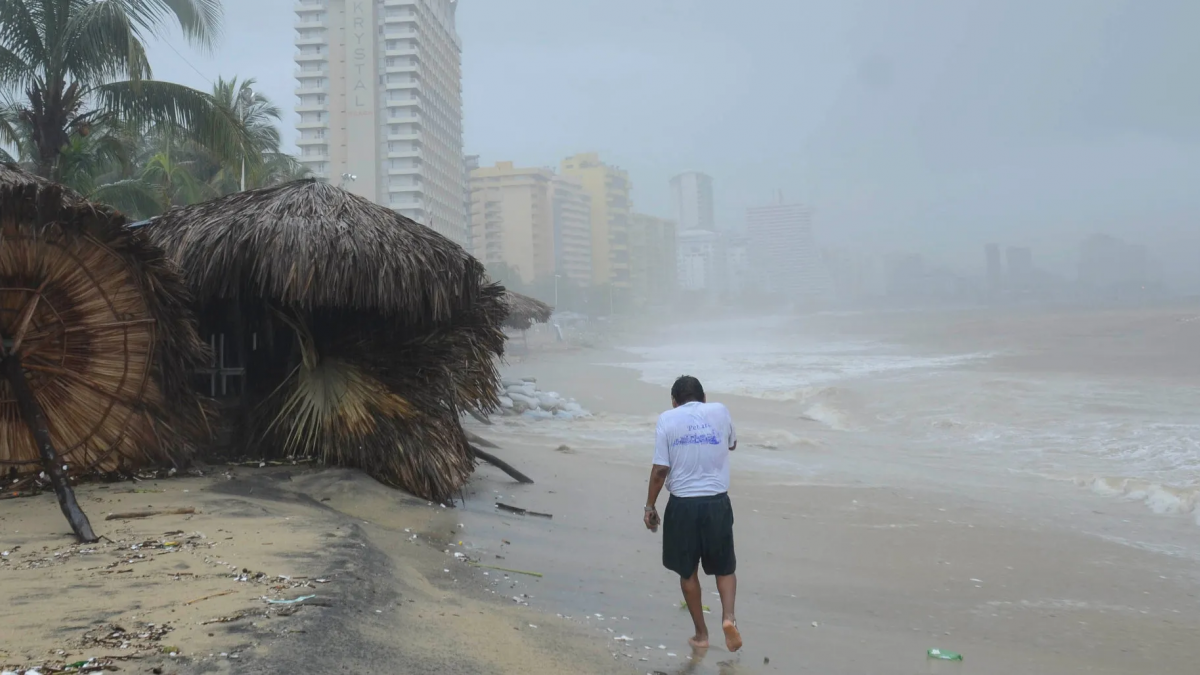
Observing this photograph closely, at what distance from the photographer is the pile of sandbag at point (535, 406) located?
1875 centimetres

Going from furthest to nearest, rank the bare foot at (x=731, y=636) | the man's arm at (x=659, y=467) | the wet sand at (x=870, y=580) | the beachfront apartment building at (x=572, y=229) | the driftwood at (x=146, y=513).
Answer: the beachfront apartment building at (x=572, y=229)
the driftwood at (x=146, y=513)
the wet sand at (x=870, y=580)
the man's arm at (x=659, y=467)
the bare foot at (x=731, y=636)

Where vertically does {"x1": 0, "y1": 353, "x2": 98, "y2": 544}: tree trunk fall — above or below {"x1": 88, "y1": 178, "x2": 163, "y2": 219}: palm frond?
below

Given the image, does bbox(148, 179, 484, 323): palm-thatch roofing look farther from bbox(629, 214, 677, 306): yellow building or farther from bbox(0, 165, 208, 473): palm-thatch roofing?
bbox(629, 214, 677, 306): yellow building

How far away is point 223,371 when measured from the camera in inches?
329

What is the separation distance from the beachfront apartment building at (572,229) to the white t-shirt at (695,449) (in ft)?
363

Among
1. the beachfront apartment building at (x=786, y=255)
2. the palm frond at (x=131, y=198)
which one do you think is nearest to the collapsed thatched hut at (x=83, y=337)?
the palm frond at (x=131, y=198)

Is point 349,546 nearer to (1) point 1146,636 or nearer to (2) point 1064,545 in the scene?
(1) point 1146,636

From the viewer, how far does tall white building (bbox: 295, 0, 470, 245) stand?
82.4 m

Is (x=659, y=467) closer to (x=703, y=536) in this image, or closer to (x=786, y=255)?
(x=703, y=536)

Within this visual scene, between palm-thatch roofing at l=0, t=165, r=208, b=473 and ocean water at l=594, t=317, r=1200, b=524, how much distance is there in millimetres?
7774

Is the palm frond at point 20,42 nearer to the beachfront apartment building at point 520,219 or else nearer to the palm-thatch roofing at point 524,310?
the palm-thatch roofing at point 524,310

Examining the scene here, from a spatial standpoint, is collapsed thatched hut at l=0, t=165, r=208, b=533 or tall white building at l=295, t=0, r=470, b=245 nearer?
collapsed thatched hut at l=0, t=165, r=208, b=533

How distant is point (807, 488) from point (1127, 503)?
3796mm

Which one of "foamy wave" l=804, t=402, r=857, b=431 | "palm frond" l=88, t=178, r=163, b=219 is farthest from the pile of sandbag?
"palm frond" l=88, t=178, r=163, b=219
